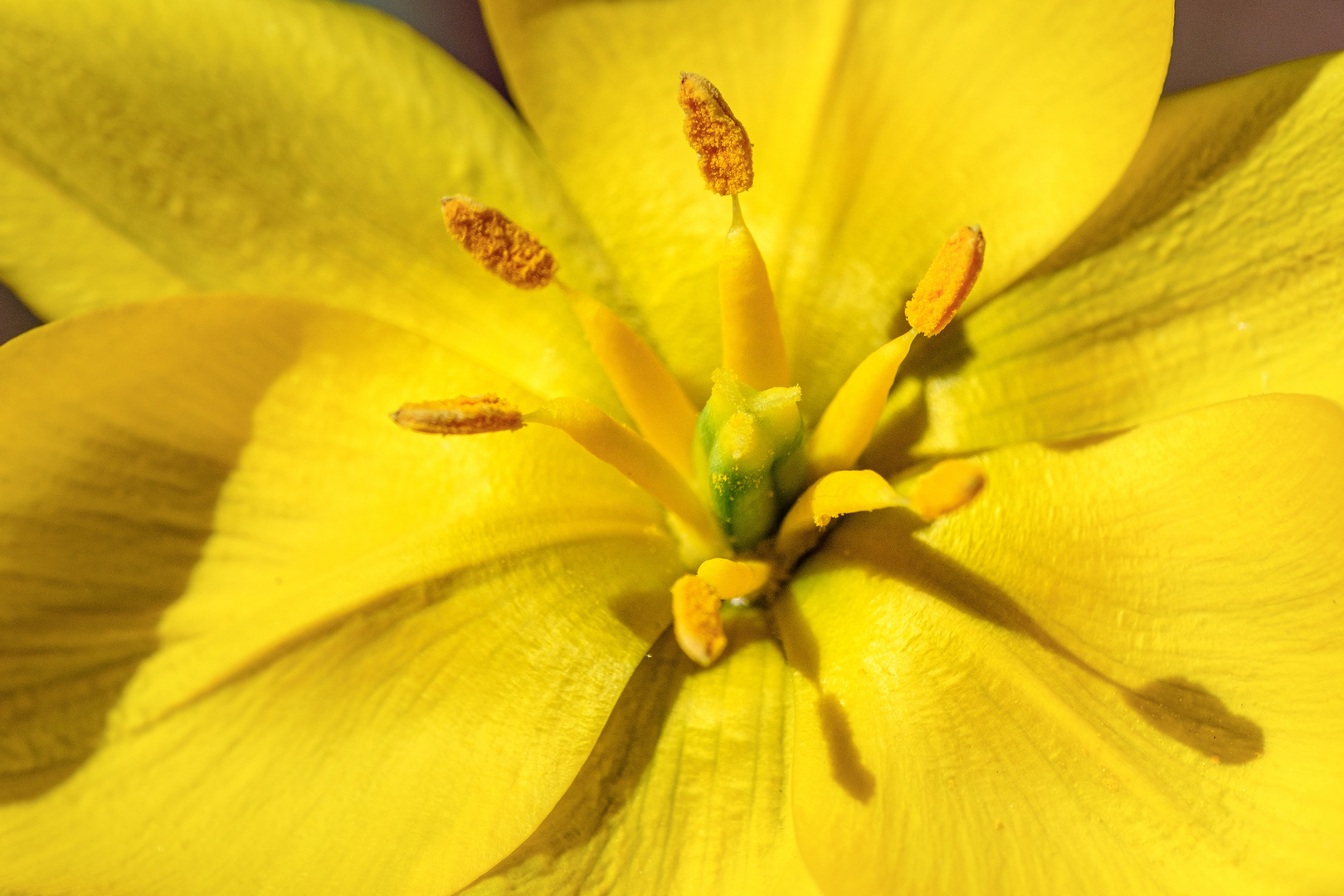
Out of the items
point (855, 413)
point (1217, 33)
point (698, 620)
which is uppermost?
point (1217, 33)

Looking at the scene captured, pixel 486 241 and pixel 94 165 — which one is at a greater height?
pixel 94 165

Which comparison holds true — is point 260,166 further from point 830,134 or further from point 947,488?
point 947,488

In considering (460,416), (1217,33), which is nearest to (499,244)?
(460,416)

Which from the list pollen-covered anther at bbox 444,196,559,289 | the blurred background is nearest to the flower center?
pollen-covered anther at bbox 444,196,559,289

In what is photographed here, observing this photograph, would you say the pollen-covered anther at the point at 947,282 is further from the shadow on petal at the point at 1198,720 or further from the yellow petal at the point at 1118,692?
the shadow on petal at the point at 1198,720

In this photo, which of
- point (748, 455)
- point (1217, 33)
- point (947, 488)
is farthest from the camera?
point (1217, 33)

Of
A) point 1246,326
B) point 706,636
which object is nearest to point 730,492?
point 706,636

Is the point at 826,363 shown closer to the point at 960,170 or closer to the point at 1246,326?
the point at 960,170
